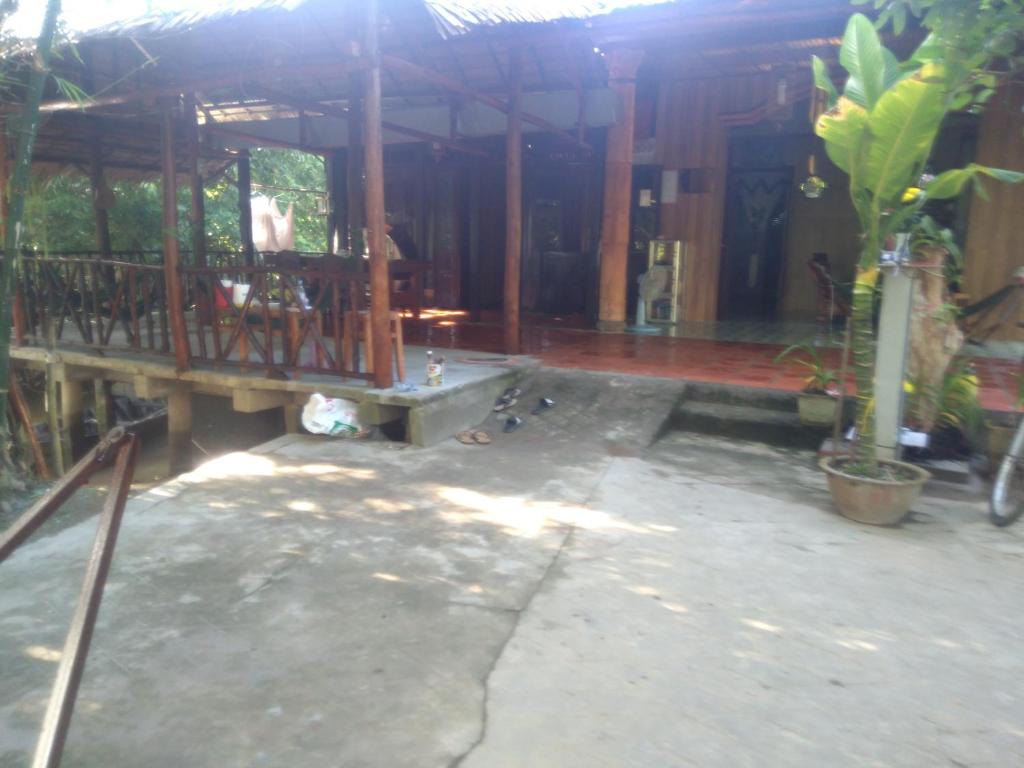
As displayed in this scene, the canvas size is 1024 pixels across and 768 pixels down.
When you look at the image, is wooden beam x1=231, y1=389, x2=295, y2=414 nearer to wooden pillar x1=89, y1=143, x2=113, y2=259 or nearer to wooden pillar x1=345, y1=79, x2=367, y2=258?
wooden pillar x1=345, y1=79, x2=367, y2=258

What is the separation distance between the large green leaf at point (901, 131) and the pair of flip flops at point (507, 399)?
3.37m

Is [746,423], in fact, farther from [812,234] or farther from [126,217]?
[126,217]

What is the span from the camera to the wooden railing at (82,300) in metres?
7.04

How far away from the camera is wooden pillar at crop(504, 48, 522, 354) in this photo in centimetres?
723

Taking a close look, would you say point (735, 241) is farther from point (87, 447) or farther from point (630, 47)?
point (87, 447)

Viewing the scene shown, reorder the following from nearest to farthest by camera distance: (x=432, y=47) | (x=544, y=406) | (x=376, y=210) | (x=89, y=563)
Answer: (x=89, y=563) < (x=376, y=210) < (x=544, y=406) < (x=432, y=47)

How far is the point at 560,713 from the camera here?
8.02 ft

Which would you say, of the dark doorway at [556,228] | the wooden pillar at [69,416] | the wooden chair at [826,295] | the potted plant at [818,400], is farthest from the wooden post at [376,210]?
the wooden chair at [826,295]

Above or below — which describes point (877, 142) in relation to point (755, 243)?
above

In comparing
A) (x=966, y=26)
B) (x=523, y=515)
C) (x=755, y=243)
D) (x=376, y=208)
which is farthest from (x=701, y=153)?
(x=523, y=515)

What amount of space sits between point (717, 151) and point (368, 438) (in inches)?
261

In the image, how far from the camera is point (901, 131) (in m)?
3.91

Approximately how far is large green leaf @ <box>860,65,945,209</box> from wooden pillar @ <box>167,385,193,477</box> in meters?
6.14

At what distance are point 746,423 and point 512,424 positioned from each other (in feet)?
6.25
